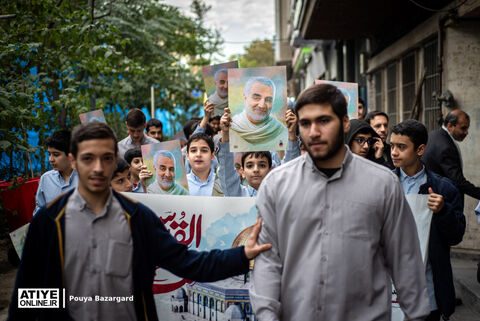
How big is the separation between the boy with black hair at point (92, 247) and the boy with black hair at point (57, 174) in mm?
2214

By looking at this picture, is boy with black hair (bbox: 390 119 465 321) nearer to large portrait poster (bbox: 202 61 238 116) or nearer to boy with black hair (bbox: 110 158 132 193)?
large portrait poster (bbox: 202 61 238 116)

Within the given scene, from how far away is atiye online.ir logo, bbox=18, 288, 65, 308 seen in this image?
2.23 meters

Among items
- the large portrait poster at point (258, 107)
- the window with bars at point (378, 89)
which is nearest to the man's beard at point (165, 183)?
the large portrait poster at point (258, 107)

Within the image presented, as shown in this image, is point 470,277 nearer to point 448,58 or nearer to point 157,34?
point 448,58

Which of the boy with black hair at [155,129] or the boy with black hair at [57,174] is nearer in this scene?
the boy with black hair at [57,174]

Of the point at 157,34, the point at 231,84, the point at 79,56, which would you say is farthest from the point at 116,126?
the point at 231,84

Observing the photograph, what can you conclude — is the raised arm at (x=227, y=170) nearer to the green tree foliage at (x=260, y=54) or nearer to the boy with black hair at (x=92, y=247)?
the boy with black hair at (x=92, y=247)

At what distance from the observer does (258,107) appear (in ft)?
13.5

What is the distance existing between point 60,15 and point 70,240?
19.5ft

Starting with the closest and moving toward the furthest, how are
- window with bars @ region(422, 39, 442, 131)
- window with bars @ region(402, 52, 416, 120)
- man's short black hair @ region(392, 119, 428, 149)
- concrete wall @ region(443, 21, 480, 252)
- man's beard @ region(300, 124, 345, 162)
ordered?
man's beard @ region(300, 124, 345, 162) → man's short black hair @ region(392, 119, 428, 149) → concrete wall @ region(443, 21, 480, 252) → window with bars @ region(422, 39, 442, 131) → window with bars @ region(402, 52, 416, 120)

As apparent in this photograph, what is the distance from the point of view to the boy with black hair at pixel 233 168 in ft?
13.9

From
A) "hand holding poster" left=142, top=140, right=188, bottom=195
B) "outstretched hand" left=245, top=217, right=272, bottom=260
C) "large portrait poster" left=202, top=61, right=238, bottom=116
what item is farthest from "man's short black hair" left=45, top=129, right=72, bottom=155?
"outstretched hand" left=245, top=217, right=272, bottom=260

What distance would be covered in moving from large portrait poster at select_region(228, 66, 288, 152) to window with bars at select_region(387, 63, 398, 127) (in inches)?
313

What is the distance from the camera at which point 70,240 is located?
91.6 inches
